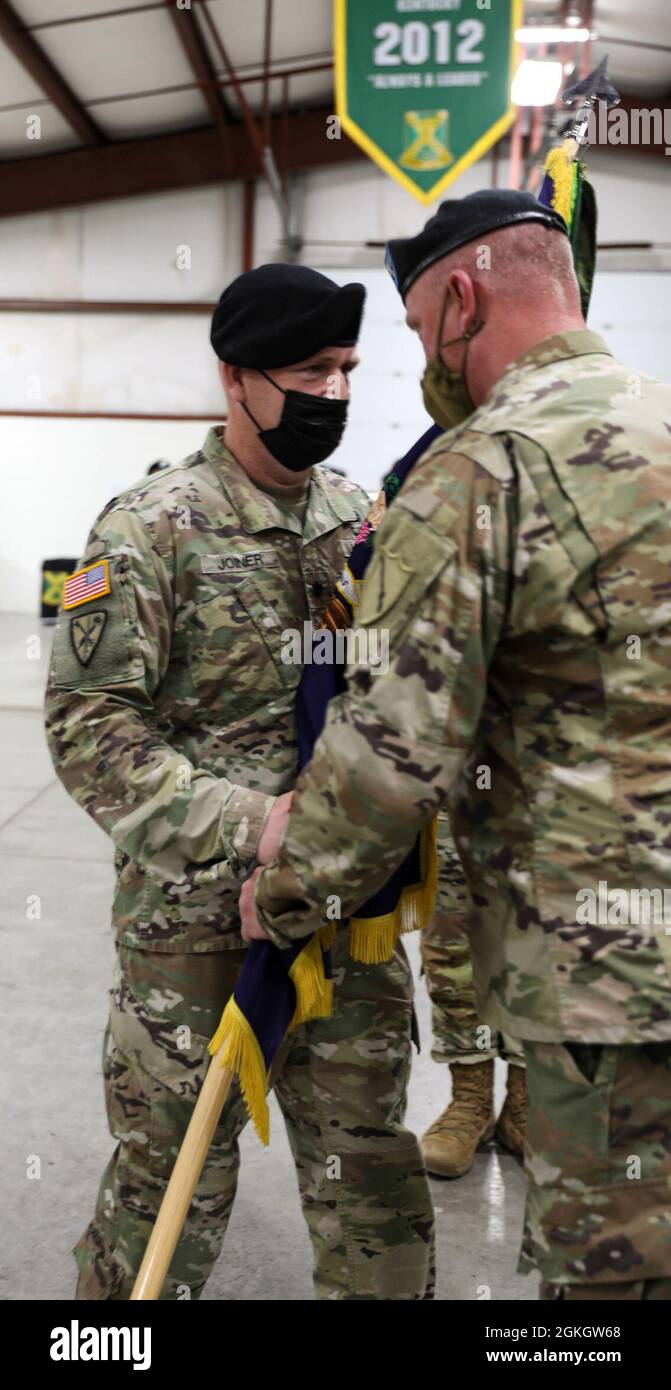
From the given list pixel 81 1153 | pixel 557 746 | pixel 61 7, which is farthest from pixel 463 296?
pixel 61 7

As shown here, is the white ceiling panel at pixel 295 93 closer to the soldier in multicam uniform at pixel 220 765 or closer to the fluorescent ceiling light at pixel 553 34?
the fluorescent ceiling light at pixel 553 34

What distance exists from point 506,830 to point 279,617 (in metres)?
0.64

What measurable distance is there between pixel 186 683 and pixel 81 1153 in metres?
1.60

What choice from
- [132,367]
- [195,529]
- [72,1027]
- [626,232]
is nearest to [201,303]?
[132,367]

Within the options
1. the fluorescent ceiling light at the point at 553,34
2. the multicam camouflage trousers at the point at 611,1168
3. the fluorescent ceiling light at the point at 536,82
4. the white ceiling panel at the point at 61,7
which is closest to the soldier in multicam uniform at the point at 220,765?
the multicam camouflage trousers at the point at 611,1168

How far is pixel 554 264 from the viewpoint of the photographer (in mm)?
1494

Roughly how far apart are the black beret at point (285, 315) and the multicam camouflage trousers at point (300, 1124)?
0.92 metres

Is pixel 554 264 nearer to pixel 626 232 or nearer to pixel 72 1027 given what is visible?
pixel 72 1027

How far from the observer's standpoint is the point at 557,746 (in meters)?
1.40

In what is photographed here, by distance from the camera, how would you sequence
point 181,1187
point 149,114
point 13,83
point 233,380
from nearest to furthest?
point 181,1187 → point 233,380 → point 13,83 → point 149,114

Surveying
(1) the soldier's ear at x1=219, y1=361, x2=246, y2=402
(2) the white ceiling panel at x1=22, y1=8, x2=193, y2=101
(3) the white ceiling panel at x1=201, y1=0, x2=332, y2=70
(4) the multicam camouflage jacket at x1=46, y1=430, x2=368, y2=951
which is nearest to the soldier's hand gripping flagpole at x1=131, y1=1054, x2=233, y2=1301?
(4) the multicam camouflage jacket at x1=46, y1=430, x2=368, y2=951

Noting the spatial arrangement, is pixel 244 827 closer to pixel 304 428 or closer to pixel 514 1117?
pixel 304 428

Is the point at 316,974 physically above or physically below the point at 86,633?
below
